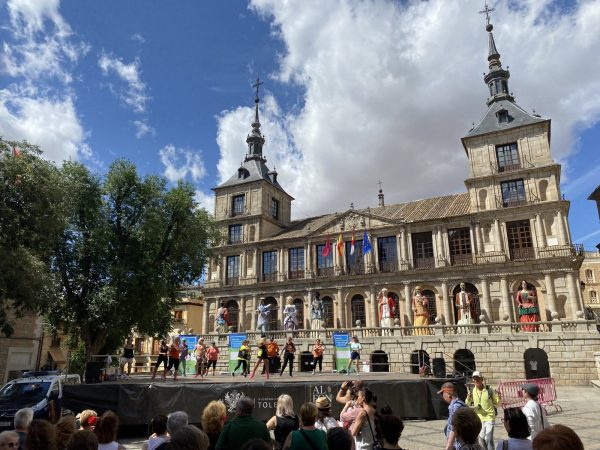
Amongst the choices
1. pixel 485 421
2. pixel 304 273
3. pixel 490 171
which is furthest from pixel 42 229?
pixel 490 171

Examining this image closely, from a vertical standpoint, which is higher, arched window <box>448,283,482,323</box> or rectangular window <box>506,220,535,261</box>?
rectangular window <box>506,220,535,261</box>

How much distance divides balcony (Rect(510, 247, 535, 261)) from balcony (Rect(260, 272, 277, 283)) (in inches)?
732

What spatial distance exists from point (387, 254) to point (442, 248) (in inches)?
167

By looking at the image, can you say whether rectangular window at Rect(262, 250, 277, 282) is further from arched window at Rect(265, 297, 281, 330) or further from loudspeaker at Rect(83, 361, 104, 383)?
loudspeaker at Rect(83, 361, 104, 383)

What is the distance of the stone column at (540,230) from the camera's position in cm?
2814

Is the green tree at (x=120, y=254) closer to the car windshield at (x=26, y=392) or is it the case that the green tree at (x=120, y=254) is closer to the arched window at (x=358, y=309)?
the car windshield at (x=26, y=392)

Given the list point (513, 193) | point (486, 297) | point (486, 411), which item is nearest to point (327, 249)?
point (486, 297)

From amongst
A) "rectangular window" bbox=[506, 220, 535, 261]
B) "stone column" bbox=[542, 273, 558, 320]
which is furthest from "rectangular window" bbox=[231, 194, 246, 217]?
"stone column" bbox=[542, 273, 558, 320]

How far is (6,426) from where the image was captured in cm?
1159

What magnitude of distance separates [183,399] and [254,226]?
27287 millimetres

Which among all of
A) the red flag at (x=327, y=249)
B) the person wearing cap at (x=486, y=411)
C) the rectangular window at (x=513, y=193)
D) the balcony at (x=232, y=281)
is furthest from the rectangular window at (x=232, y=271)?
the person wearing cap at (x=486, y=411)

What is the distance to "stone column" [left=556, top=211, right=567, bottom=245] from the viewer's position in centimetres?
2764

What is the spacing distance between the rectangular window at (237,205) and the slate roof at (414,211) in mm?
4525

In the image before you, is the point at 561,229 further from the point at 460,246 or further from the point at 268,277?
the point at 268,277
